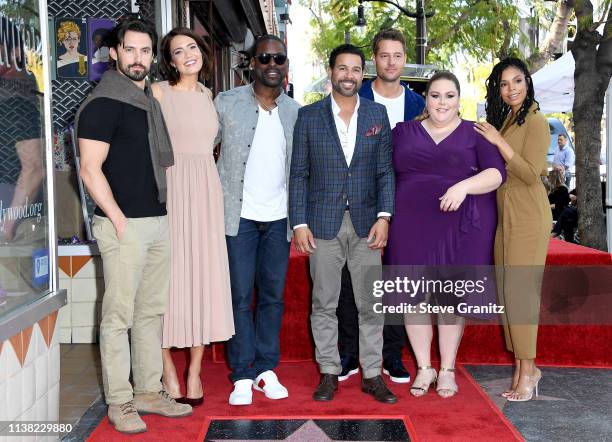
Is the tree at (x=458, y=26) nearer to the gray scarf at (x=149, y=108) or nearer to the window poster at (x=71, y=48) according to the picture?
the window poster at (x=71, y=48)

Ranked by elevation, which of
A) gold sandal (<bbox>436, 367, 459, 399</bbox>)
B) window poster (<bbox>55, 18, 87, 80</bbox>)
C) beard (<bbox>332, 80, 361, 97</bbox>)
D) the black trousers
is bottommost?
gold sandal (<bbox>436, 367, 459, 399</bbox>)

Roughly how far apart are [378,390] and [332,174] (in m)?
1.35

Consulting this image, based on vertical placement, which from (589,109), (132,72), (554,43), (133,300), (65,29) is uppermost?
(554,43)

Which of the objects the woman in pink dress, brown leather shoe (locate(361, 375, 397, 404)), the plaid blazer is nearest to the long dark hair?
the woman in pink dress

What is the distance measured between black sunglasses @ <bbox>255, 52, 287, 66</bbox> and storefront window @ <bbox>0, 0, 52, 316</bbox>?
4.02 ft

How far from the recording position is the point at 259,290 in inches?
181

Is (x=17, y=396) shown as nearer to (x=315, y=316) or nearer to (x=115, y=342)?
(x=115, y=342)

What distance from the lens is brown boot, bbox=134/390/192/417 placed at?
13.7 feet

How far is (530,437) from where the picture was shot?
3936 mm

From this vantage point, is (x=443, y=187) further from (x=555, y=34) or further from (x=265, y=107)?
(x=555, y=34)

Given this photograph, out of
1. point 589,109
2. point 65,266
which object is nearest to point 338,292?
point 65,266

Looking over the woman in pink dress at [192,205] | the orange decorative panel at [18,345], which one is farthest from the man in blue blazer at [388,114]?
the orange decorative panel at [18,345]

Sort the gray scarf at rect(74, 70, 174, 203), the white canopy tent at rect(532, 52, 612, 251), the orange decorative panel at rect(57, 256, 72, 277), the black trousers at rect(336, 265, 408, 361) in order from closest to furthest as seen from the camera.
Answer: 1. the gray scarf at rect(74, 70, 174, 203)
2. the black trousers at rect(336, 265, 408, 361)
3. the orange decorative panel at rect(57, 256, 72, 277)
4. the white canopy tent at rect(532, 52, 612, 251)

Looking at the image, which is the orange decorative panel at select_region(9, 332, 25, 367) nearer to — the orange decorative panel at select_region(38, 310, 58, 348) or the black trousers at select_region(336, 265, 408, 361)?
the orange decorative panel at select_region(38, 310, 58, 348)
